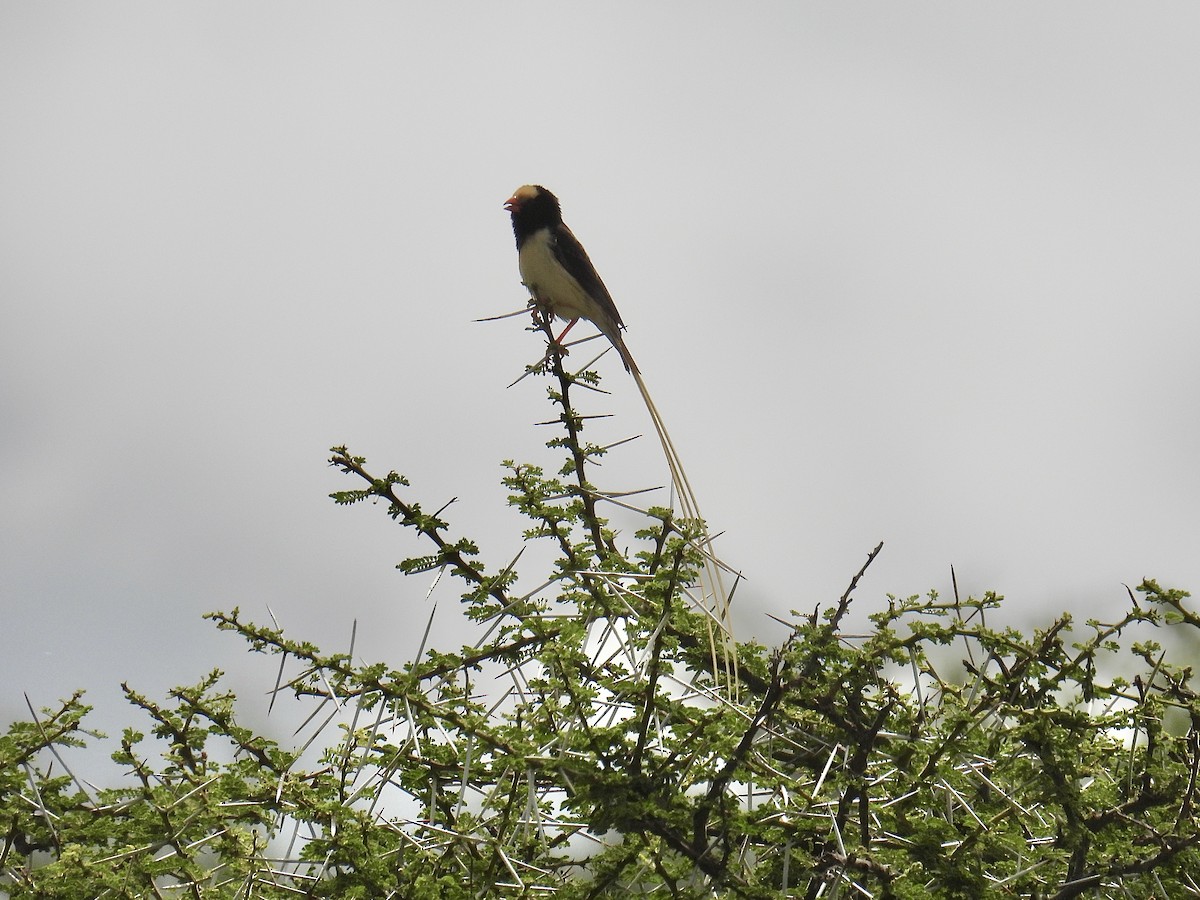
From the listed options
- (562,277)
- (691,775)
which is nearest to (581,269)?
(562,277)

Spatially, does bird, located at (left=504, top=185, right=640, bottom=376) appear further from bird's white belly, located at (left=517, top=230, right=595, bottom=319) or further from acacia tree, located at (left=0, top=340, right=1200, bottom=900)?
acacia tree, located at (left=0, top=340, right=1200, bottom=900)

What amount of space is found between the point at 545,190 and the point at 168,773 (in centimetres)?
459

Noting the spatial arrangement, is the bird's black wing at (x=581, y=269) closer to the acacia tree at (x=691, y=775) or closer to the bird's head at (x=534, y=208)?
the bird's head at (x=534, y=208)

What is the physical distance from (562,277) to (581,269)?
0.40 ft

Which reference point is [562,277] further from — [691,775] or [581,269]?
[691,775]

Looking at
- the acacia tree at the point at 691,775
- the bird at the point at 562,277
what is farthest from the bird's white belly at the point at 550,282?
the acacia tree at the point at 691,775

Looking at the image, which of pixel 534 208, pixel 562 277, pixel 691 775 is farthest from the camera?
pixel 534 208

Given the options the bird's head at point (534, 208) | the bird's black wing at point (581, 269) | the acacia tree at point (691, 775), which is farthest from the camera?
the bird's head at point (534, 208)

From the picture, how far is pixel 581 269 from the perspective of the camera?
253 inches

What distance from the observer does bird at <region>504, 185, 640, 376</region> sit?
6312mm

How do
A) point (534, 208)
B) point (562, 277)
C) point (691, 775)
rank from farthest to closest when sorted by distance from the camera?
point (534, 208), point (562, 277), point (691, 775)

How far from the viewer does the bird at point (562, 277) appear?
249 inches

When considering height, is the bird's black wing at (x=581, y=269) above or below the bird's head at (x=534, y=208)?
below

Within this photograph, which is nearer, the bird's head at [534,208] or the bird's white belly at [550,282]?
the bird's white belly at [550,282]
